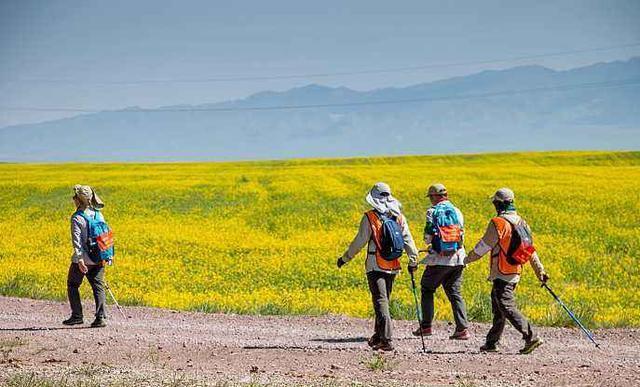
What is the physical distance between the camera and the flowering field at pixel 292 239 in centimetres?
1647

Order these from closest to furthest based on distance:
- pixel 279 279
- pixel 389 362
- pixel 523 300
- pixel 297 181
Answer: pixel 389 362
pixel 523 300
pixel 279 279
pixel 297 181

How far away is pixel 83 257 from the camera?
12461mm

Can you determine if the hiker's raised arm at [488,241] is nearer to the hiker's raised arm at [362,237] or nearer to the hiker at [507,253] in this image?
the hiker at [507,253]

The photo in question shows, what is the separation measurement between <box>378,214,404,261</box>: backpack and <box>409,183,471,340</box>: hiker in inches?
21.8

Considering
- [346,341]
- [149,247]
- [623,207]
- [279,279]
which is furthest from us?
[623,207]

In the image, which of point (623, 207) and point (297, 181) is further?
point (297, 181)

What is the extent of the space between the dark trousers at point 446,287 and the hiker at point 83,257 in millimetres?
4575

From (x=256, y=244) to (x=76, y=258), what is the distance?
12.8 m

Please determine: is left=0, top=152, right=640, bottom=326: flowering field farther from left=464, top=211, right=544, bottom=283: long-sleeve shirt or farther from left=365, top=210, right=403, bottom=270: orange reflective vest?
left=365, top=210, right=403, bottom=270: orange reflective vest

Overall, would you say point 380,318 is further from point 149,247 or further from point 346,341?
point 149,247

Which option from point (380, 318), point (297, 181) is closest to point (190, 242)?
point (380, 318)

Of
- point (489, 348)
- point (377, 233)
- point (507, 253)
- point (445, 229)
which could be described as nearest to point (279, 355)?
point (377, 233)

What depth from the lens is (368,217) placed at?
10672 millimetres

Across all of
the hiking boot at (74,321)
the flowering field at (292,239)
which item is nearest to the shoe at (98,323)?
the hiking boot at (74,321)
